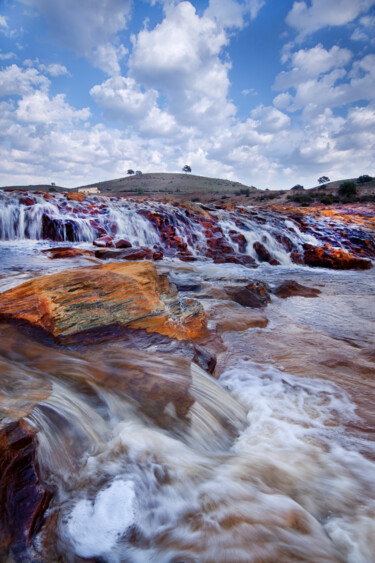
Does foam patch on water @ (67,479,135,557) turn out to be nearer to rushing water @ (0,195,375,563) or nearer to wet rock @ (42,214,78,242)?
rushing water @ (0,195,375,563)

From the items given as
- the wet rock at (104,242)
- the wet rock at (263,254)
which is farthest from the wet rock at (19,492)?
the wet rock at (263,254)

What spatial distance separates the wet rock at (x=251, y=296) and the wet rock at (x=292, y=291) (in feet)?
2.55

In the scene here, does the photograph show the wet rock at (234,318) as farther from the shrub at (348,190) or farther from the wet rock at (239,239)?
the shrub at (348,190)

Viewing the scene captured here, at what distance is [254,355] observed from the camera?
4.07 m

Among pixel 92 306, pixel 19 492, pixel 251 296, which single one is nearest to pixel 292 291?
pixel 251 296

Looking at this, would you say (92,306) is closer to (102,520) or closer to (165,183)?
(102,520)

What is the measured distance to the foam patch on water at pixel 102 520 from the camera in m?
1.48

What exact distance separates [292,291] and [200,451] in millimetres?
6068

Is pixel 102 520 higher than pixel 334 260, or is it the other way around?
pixel 334 260

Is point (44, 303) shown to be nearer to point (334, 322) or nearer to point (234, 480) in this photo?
point (234, 480)

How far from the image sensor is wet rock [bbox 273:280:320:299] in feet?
24.3

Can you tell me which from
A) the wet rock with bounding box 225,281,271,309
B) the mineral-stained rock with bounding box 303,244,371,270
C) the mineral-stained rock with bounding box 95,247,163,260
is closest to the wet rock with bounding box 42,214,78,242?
the mineral-stained rock with bounding box 95,247,163,260

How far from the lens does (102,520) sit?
160 cm

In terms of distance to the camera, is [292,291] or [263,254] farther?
[263,254]
